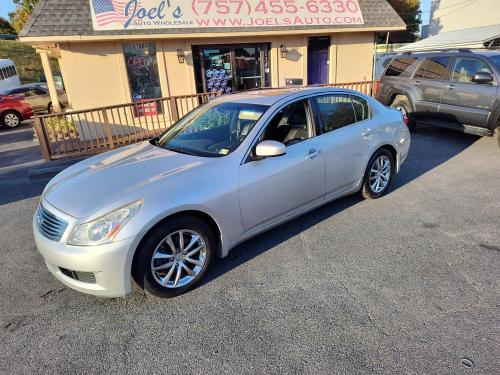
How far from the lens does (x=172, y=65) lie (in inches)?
396

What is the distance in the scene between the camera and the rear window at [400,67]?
8.40 metres

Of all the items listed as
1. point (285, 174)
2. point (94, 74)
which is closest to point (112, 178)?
point (285, 174)

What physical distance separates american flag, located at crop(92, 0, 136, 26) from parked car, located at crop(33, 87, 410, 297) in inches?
255

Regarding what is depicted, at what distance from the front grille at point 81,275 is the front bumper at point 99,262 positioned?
20 mm

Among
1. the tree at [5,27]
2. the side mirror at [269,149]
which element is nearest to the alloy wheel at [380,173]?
the side mirror at [269,149]

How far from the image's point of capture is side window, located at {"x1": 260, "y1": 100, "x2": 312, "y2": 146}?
11.3 ft

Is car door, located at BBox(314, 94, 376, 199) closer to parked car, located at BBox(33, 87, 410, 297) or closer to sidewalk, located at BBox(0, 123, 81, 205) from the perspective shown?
parked car, located at BBox(33, 87, 410, 297)

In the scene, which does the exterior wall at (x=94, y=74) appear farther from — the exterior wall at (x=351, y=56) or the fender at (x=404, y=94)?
the fender at (x=404, y=94)

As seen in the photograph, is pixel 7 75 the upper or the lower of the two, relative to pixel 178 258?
upper

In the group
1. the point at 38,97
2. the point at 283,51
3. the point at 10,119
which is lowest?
the point at 10,119

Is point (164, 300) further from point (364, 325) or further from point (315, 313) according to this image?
point (364, 325)

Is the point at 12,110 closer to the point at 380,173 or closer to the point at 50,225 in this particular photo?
the point at 50,225

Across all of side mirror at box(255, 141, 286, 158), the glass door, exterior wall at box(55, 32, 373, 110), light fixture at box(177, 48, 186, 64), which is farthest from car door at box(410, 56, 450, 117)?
light fixture at box(177, 48, 186, 64)

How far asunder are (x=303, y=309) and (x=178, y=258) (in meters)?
1.10
